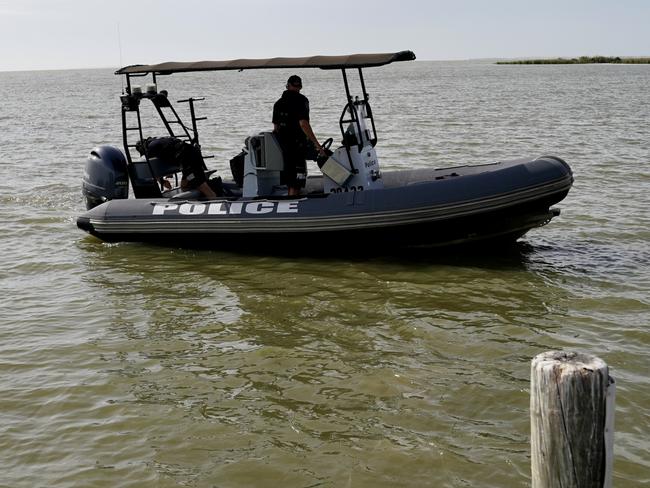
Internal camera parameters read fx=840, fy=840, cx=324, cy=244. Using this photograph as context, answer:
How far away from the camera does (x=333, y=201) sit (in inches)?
311

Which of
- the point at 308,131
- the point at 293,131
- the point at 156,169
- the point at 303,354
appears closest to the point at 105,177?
the point at 156,169

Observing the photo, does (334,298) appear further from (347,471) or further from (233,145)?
(233,145)

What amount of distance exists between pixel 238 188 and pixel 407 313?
3.69m

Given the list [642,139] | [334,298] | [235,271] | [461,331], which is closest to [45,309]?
[235,271]

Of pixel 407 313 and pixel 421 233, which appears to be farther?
pixel 421 233

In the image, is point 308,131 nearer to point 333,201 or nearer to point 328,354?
point 333,201

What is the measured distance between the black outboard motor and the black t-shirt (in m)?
2.17

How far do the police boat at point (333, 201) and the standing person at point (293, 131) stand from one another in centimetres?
11

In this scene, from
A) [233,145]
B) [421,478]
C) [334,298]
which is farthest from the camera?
[233,145]

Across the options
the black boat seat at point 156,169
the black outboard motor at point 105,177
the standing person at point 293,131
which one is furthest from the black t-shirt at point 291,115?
the black outboard motor at point 105,177

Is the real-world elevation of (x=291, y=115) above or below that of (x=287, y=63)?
below

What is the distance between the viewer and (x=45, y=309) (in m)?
6.99

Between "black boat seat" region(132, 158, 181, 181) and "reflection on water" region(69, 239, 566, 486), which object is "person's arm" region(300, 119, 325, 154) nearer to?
"reflection on water" region(69, 239, 566, 486)

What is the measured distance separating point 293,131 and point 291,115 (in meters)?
0.19
